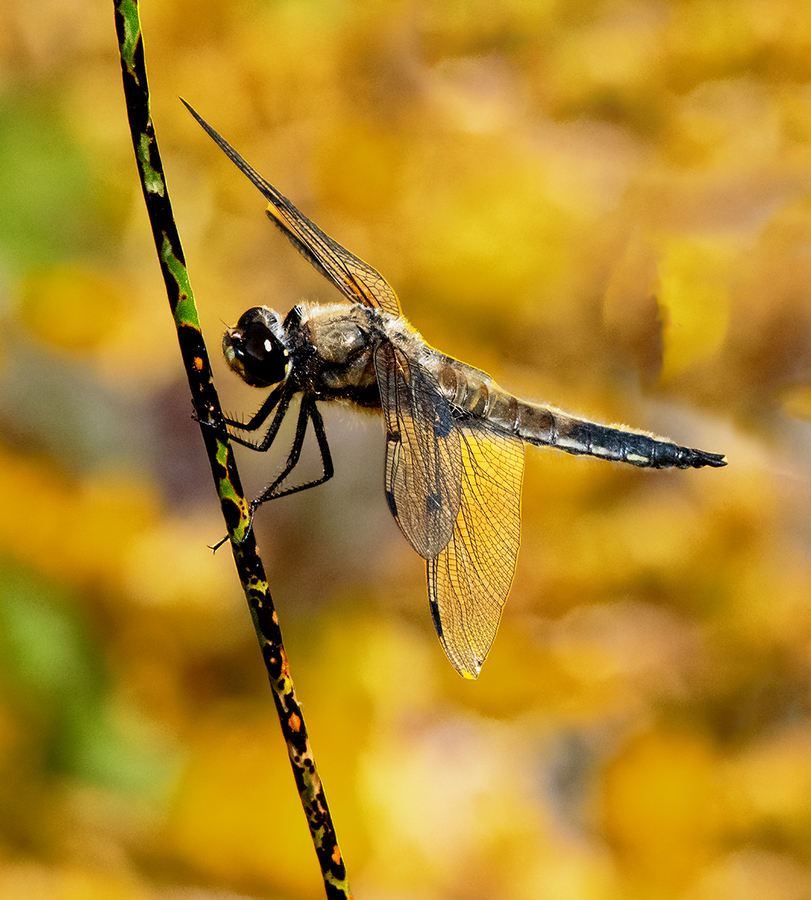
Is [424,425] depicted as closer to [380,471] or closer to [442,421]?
[442,421]

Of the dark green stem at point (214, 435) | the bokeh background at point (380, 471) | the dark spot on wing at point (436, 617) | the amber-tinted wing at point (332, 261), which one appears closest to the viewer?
the dark green stem at point (214, 435)

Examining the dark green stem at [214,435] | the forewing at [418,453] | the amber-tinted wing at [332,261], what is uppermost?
the amber-tinted wing at [332,261]

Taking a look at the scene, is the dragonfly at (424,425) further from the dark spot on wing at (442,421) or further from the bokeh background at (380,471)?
the bokeh background at (380,471)

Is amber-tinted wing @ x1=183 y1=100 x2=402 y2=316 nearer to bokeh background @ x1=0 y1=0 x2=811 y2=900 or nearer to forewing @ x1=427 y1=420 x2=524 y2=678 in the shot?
forewing @ x1=427 y1=420 x2=524 y2=678

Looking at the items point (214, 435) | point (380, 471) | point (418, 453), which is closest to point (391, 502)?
point (418, 453)

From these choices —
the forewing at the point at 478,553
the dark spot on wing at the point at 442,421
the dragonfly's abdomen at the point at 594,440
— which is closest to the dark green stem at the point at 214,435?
the forewing at the point at 478,553
